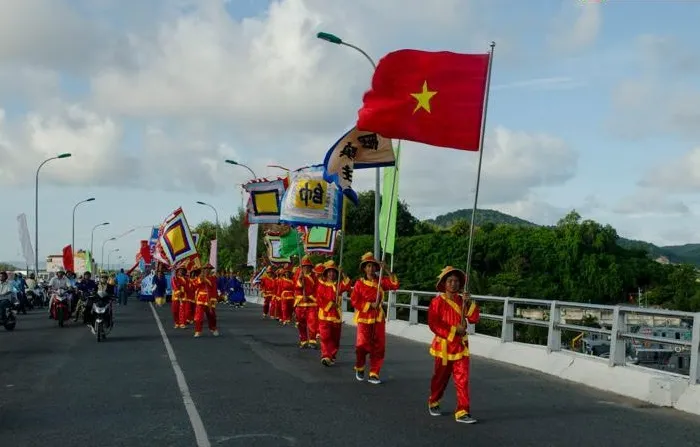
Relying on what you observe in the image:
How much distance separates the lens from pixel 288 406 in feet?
30.3

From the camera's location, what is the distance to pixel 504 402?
9742 mm

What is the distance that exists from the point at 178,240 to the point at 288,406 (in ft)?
55.3

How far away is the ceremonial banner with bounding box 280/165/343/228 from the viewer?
22281 mm

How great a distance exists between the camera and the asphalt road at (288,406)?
7.55m

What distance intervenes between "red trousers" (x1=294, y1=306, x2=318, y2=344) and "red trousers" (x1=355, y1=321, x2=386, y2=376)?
4.75m

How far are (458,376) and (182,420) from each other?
8.84 ft

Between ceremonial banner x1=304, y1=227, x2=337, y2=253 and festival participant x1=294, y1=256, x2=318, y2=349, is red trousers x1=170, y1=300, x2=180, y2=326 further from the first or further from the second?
festival participant x1=294, y1=256, x2=318, y2=349

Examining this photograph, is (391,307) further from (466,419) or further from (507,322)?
(466,419)

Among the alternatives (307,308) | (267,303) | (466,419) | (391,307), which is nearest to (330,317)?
(307,308)

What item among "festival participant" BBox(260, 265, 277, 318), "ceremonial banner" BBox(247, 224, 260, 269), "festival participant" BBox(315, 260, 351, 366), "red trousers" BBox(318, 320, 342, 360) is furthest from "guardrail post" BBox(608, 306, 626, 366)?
"ceremonial banner" BBox(247, 224, 260, 269)

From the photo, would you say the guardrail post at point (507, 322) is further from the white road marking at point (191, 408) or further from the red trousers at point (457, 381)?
the red trousers at point (457, 381)

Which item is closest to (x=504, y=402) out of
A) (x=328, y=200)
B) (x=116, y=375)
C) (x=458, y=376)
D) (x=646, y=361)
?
(x=458, y=376)

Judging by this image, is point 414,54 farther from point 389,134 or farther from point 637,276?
point 637,276

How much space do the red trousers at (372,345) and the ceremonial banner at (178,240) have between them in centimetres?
1457
